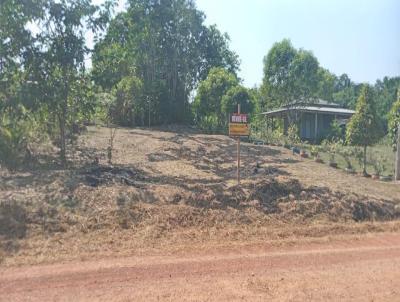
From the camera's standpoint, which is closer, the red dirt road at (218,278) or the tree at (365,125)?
the red dirt road at (218,278)

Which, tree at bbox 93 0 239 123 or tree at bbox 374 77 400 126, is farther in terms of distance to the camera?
tree at bbox 374 77 400 126

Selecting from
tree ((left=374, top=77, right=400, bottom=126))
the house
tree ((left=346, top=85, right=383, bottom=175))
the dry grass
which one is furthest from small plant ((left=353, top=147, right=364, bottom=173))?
tree ((left=374, top=77, right=400, bottom=126))

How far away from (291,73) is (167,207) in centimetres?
2152

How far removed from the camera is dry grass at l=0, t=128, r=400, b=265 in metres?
6.88

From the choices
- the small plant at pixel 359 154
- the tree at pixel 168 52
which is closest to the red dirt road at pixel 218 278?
the small plant at pixel 359 154

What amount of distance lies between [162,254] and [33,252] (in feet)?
5.87

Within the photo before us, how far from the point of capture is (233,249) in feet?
22.5

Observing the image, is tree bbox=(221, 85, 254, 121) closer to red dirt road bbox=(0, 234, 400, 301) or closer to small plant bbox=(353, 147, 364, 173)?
small plant bbox=(353, 147, 364, 173)

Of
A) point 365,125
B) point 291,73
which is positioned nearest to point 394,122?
point 365,125

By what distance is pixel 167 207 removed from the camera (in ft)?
26.8

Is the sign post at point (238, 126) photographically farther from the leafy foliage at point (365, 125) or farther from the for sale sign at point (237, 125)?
the leafy foliage at point (365, 125)

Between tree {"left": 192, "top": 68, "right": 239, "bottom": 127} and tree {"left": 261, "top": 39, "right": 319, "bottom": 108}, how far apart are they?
21.2 feet

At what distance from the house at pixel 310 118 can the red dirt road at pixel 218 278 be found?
22.8m

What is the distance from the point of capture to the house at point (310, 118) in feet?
95.7
